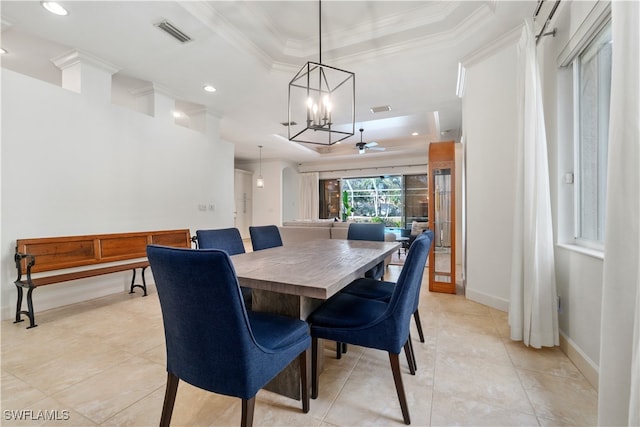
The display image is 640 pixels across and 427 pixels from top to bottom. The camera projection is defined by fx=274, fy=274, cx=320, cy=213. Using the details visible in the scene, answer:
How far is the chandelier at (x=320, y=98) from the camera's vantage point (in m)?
2.12

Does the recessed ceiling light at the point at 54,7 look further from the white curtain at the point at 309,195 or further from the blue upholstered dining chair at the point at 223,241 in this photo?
the white curtain at the point at 309,195

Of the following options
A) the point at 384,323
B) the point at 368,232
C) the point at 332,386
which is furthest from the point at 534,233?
the point at 332,386

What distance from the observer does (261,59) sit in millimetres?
3199

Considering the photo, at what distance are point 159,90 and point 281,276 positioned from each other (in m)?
3.86

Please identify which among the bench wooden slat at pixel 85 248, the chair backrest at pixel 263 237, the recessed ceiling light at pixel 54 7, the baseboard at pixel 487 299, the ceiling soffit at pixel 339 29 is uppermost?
the ceiling soffit at pixel 339 29

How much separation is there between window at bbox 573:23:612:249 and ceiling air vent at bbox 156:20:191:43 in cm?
328

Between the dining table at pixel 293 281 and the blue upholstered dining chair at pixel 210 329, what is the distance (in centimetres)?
26

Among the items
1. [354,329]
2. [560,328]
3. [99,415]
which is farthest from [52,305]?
[560,328]

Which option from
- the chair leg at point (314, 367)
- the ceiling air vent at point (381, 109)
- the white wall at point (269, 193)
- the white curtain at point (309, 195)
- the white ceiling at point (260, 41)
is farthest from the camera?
the white curtain at point (309, 195)

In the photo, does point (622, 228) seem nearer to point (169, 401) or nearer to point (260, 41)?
point (169, 401)

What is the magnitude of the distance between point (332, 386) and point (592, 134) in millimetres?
2396

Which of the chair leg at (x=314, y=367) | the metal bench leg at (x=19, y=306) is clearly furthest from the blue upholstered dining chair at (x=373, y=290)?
the metal bench leg at (x=19, y=306)

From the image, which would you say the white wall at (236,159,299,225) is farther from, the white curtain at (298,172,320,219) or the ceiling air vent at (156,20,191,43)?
the ceiling air vent at (156,20,191,43)

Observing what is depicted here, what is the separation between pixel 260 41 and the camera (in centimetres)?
297
